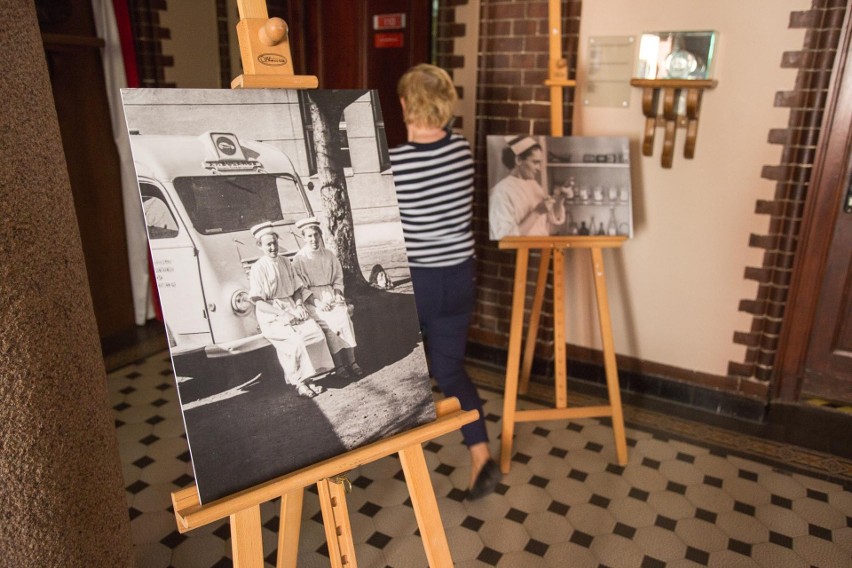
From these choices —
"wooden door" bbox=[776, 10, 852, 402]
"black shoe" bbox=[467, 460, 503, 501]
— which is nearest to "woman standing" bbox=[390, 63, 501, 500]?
"black shoe" bbox=[467, 460, 503, 501]

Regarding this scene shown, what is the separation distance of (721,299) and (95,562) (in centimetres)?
269

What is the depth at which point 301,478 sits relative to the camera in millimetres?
1265

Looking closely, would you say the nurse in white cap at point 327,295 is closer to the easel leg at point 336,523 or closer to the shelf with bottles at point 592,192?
the easel leg at point 336,523

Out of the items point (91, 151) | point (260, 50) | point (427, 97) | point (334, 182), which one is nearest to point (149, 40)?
point (91, 151)

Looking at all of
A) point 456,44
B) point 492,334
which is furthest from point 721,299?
point 456,44

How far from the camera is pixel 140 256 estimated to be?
3.75 metres

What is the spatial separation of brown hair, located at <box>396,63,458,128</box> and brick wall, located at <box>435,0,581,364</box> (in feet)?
3.48

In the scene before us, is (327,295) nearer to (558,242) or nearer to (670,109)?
(558,242)

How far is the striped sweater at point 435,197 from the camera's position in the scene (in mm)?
2162

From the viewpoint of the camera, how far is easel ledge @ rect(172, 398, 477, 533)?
117cm

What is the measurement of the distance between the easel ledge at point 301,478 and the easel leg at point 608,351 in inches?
51.0

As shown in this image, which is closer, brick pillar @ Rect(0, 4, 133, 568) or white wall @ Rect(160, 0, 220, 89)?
brick pillar @ Rect(0, 4, 133, 568)

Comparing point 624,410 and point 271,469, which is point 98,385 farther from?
point 624,410

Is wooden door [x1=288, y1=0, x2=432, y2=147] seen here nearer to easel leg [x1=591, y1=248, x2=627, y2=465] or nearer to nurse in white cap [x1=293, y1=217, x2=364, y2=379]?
easel leg [x1=591, y1=248, x2=627, y2=465]
